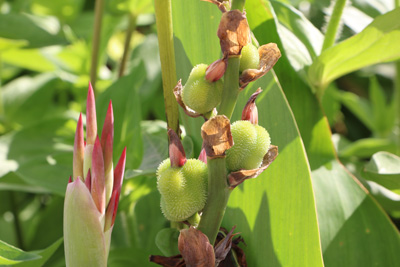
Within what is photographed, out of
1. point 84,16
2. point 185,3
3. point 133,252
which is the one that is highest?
point 185,3

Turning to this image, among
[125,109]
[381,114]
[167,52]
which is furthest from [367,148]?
[167,52]

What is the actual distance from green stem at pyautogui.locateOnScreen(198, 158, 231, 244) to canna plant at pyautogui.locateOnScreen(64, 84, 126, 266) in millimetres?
49

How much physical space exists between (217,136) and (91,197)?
77mm

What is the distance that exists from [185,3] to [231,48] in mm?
153

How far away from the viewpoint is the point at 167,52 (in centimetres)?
32

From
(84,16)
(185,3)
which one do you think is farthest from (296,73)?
(84,16)

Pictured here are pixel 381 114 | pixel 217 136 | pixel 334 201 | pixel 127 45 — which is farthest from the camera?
pixel 381 114

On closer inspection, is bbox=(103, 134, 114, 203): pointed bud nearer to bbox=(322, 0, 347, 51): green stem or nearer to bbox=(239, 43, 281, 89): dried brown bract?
bbox=(239, 43, 281, 89): dried brown bract

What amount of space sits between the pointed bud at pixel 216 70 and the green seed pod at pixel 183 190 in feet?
0.14

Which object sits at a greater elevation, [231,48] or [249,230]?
[231,48]

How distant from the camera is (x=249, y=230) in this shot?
1.17 feet

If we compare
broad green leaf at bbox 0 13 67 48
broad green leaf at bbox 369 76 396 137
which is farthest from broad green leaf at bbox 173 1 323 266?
broad green leaf at bbox 369 76 396 137

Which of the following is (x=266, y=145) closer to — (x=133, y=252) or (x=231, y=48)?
(x=231, y=48)

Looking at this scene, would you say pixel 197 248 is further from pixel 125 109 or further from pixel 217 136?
pixel 125 109
